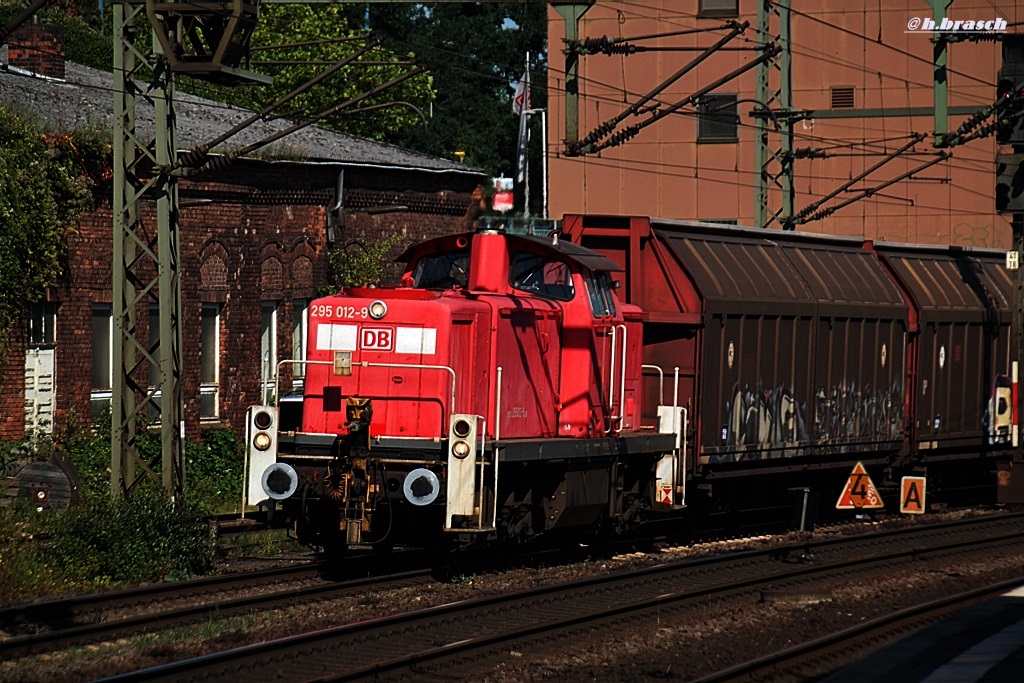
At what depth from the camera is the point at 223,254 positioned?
2542 cm

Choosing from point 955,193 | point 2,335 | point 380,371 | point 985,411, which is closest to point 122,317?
point 380,371

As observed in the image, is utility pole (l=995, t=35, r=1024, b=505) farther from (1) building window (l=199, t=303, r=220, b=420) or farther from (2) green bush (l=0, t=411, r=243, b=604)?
(1) building window (l=199, t=303, r=220, b=420)

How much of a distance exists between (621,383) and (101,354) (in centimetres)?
1073

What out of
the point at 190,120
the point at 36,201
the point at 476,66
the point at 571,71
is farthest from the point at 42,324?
the point at 476,66

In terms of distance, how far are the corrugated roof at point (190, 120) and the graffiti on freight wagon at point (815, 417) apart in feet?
35.8

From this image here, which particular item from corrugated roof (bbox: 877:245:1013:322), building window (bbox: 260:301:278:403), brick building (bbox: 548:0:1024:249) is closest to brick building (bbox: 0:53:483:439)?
building window (bbox: 260:301:278:403)

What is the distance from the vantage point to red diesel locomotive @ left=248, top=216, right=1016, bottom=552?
1420 centimetres

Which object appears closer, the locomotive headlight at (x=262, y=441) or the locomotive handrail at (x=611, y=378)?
the locomotive headlight at (x=262, y=441)

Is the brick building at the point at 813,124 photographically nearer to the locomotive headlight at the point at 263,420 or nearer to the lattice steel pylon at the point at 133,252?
the lattice steel pylon at the point at 133,252

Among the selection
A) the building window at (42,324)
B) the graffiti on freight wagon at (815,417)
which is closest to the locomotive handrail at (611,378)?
the graffiti on freight wagon at (815,417)

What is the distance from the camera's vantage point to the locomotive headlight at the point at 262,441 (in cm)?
1431

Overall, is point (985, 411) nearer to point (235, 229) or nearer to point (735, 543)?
point (735, 543)

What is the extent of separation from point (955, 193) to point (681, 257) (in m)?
32.3

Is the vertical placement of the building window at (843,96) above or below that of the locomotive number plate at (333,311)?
above
